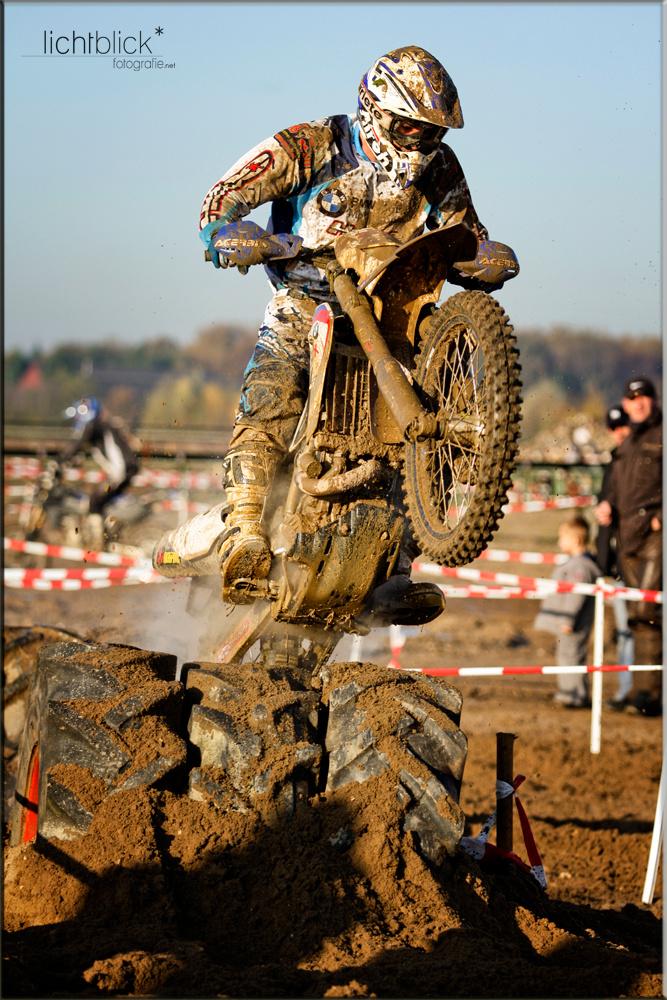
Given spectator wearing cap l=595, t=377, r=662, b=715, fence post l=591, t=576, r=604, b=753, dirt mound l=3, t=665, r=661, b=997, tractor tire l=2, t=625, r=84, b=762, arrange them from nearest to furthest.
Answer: dirt mound l=3, t=665, r=661, b=997 → tractor tire l=2, t=625, r=84, b=762 → fence post l=591, t=576, r=604, b=753 → spectator wearing cap l=595, t=377, r=662, b=715

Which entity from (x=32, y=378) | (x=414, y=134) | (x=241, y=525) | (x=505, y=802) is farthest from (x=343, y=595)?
(x=32, y=378)

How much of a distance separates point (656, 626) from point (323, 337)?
548 cm

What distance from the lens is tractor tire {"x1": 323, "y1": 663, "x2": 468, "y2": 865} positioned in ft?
10.9

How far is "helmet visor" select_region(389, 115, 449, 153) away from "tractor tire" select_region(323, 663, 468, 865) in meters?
2.00

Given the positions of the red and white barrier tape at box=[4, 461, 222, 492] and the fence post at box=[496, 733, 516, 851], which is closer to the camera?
the fence post at box=[496, 733, 516, 851]

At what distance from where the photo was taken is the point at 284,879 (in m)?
3.08

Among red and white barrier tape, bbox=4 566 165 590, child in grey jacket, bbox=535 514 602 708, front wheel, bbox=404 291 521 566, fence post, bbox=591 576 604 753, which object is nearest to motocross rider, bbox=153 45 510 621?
front wheel, bbox=404 291 521 566

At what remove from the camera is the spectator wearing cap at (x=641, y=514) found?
336 inches

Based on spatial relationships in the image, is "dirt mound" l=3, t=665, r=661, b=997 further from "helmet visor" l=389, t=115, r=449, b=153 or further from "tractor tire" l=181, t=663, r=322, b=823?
"helmet visor" l=389, t=115, r=449, b=153

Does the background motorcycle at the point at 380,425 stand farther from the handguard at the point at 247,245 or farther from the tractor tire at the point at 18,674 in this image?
the tractor tire at the point at 18,674

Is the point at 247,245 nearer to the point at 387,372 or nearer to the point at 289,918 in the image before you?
the point at 387,372

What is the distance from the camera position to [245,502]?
14.1 ft

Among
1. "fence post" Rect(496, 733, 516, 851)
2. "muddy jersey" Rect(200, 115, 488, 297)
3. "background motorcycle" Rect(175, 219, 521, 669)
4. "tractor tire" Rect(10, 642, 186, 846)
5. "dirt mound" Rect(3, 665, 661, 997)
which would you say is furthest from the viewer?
"muddy jersey" Rect(200, 115, 488, 297)

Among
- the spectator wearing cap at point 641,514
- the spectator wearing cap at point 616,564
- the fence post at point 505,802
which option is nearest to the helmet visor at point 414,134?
the fence post at point 505,802
